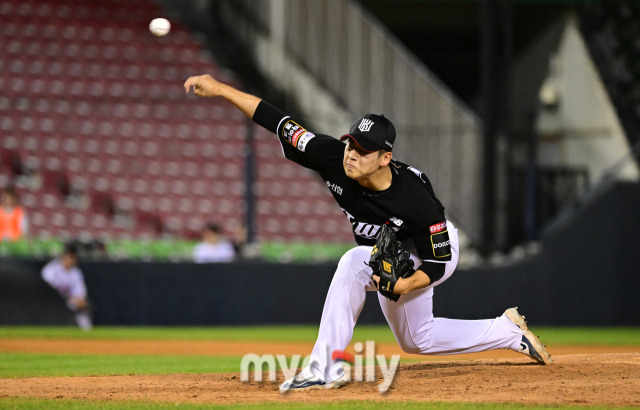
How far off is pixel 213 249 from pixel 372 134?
8.15 m

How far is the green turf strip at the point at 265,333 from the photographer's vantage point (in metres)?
11.3

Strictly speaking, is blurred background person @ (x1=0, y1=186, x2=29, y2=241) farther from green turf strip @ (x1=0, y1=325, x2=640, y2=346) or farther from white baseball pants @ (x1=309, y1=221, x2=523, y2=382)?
white baseball pants @ (x1=309, y1=221, x2=523, y2=382)

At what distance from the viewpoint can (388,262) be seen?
5211 millimetres

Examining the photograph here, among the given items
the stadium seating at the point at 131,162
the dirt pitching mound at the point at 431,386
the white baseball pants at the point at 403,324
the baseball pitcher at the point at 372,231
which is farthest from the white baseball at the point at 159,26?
the stadium seating at the point at 131,162

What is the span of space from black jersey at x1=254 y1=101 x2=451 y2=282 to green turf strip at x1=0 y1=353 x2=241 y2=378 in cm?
215

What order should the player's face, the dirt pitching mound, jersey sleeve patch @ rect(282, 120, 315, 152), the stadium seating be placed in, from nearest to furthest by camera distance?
1. the dirt pitching mound
2. the player's face
3. jersey sleeve patch @ rect(282, 120, 315, 152)
4. the stadium seating

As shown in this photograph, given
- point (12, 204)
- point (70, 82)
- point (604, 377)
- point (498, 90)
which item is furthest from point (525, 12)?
point (604, 377)

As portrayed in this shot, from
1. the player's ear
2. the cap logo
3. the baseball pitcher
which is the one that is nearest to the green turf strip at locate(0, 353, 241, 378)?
the baseball pitcher

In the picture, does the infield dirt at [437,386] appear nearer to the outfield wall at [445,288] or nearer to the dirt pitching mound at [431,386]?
the dirt pitching mound at [431,386]

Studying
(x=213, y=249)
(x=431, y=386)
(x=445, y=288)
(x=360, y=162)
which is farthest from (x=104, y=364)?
(x=445, y=288)

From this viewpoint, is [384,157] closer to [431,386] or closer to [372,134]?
[372,134]

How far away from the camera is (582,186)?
1460 centimetres

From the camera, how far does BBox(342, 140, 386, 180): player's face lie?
5.26m

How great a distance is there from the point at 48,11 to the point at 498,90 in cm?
896
